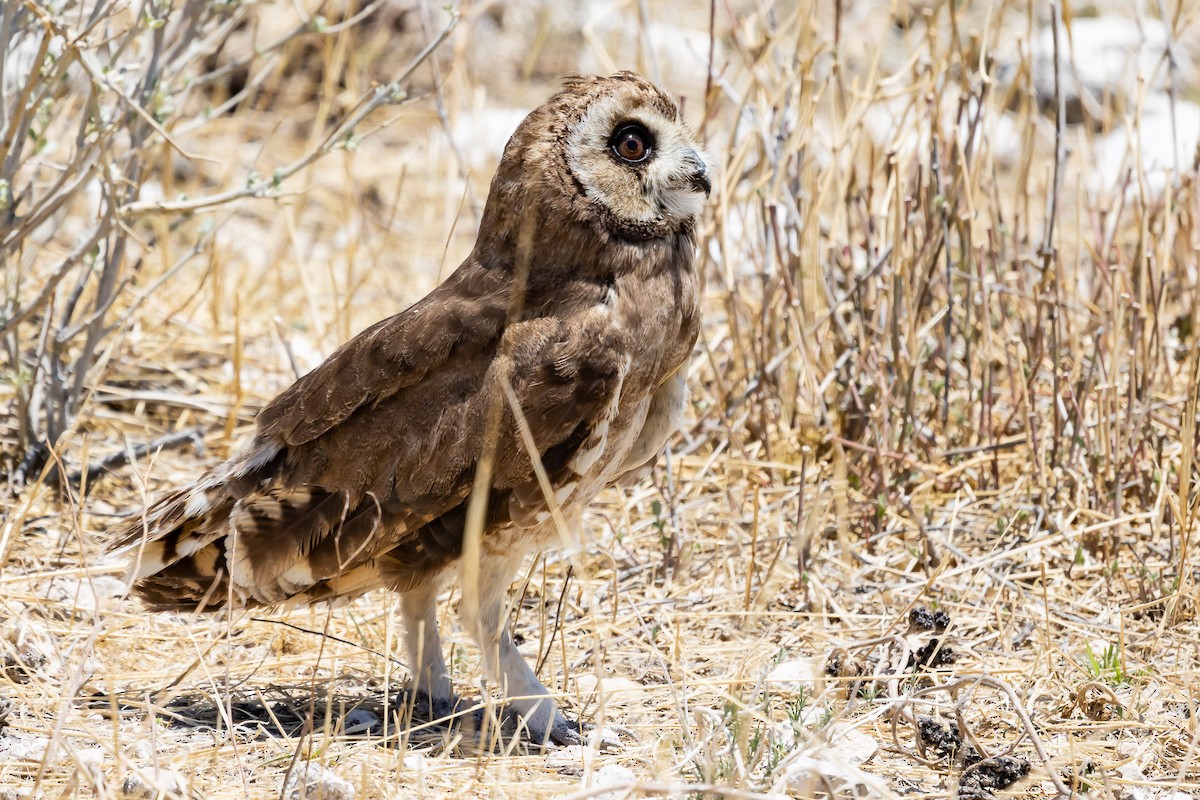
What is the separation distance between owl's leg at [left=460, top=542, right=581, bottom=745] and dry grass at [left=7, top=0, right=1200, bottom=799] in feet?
0.37

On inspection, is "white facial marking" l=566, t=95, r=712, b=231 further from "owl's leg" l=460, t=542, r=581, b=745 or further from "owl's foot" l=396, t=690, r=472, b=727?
"owl's foot" l=396, t=690, r=472, b=727

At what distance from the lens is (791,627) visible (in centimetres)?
362

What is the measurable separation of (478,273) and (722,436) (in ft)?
5.72

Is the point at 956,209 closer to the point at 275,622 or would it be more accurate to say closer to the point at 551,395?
the point at 551,395

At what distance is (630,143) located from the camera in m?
3.07

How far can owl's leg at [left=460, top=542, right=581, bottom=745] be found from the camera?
10.1 ft

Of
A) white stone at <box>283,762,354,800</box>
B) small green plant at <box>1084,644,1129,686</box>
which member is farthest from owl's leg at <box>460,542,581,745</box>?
small green plant at <box>1084,644,1129,686</box>

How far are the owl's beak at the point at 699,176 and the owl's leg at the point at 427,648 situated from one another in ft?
Answer: 3.79

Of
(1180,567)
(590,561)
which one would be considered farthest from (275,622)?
(1180,567)

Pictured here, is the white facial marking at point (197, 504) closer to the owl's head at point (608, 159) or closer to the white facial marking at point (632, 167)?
the owl's head at point (608, 159)

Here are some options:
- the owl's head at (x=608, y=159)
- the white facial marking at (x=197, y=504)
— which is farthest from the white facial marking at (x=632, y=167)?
the white facial marking at (x=197, y=504)

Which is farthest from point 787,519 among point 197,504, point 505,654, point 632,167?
point 197,504

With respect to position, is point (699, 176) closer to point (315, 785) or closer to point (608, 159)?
point (608, 159)

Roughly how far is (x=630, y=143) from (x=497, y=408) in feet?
2.39
